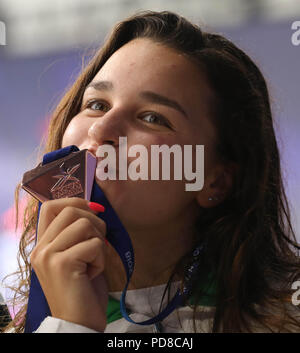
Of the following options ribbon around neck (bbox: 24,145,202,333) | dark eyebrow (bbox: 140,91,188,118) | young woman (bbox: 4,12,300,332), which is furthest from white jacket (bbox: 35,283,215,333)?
dark eyebrow (bbox: 140,91,188,118)

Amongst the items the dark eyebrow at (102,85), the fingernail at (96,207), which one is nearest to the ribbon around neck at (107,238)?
the fingernail at (96,207)

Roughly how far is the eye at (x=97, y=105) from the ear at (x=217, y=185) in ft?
0.74

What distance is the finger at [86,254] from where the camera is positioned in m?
0.77

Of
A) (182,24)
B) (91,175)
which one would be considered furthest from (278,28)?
(91,175)

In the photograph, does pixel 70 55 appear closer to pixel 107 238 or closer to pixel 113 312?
pixel 107 238

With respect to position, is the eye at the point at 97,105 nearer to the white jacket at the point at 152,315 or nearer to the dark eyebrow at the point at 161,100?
the dark eyebrow at the point at 161,100

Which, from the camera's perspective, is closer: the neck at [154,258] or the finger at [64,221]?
the finger at [64,221]

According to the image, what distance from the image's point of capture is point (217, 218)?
99 centimetres

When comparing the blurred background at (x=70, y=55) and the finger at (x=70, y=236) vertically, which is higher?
the blurred background at (x=70, y=55)

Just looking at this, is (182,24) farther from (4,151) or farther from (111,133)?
(4,151)

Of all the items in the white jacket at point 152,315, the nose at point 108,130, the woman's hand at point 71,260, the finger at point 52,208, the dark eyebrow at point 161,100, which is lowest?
the white jacket at point 152,315

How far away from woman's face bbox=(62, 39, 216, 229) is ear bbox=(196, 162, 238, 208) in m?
0.01

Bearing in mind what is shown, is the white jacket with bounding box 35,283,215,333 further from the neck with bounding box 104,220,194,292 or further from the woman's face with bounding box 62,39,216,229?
the woman's face with bounding box 62,39,216,229

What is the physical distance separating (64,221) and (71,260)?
0.06m
